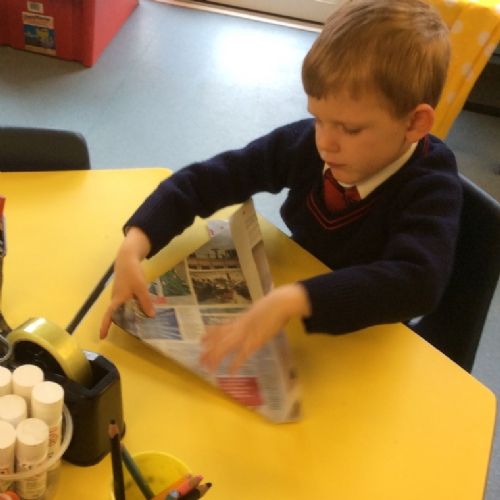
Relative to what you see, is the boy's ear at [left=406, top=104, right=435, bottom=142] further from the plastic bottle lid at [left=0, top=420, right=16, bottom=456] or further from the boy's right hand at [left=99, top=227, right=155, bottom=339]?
the plastic bottle lid at [left=0, top=420, right=16, bottom=456]

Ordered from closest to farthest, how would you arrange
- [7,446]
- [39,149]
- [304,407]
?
[7,446] → [304,407] → [39,149]

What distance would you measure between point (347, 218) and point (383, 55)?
0.89 feet

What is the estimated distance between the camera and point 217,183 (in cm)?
103

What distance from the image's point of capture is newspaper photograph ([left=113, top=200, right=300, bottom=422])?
30.8 inches

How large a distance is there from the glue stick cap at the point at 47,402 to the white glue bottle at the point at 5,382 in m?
0.02

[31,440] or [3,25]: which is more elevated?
[31,440]

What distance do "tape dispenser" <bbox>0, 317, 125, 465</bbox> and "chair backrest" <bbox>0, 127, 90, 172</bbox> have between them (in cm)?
51

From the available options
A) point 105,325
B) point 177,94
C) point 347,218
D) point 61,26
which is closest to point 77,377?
point 105,325

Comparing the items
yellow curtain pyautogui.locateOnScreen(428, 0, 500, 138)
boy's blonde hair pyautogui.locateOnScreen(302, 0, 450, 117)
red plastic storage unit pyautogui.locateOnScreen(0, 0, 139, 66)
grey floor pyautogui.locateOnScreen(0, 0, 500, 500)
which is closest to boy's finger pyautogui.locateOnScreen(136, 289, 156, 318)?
boy's blonde hair pyautogui.locateOnScreen(302, 0, 450, 117)

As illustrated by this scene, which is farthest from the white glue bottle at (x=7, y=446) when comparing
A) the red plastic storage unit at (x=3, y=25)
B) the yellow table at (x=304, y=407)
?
the red plastic storage unit at (x=3, y=25)

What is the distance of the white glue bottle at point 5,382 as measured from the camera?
1.89 ft

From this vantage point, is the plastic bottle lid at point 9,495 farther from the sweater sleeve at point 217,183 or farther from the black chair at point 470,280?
the black chair at point 470,280

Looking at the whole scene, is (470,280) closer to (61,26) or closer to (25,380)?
(25,380)

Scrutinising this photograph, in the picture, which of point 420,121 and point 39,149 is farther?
point 39,149
